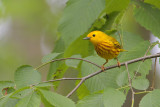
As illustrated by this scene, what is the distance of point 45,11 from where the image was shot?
7.99 metres

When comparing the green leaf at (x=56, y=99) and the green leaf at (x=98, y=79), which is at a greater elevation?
the green leaf at (x=98, y=79)

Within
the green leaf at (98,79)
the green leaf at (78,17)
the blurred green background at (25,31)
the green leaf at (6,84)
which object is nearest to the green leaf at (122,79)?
the green leaf at (98,79)

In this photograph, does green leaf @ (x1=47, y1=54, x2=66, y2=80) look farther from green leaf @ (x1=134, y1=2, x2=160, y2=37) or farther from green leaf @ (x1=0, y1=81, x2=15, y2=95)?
green leaf @ (x1=134, y1=2, x2=160, y2=37)

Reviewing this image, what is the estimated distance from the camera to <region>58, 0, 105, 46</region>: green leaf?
6.57ft

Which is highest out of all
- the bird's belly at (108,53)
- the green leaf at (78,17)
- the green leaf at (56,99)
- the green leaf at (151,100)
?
the green leaf at (78,17)

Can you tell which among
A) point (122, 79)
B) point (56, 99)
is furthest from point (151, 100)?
point (56, 99)

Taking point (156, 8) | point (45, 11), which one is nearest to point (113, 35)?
point (156, 8)

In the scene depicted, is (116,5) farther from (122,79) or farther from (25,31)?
(25,31)

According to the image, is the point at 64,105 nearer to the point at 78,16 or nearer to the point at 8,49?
the point at 78,16

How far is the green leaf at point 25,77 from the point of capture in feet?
5.39

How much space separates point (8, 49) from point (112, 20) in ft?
20.9

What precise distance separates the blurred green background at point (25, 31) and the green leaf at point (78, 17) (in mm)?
4300

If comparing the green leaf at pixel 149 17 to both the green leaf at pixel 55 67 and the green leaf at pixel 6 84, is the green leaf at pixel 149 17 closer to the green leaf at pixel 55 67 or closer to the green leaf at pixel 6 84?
the green leaf at pixel 55 67

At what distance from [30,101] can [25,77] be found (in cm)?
37
